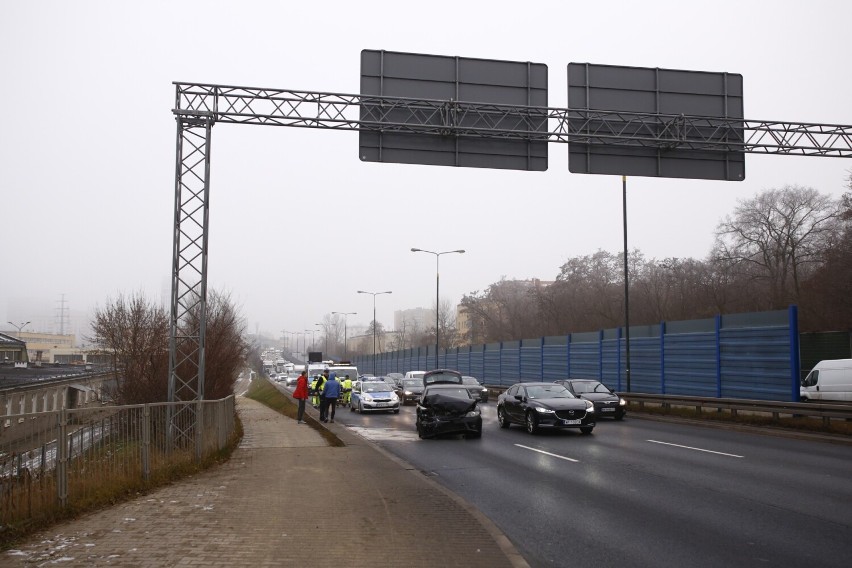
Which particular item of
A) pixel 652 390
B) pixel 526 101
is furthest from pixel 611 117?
pixel 652 390

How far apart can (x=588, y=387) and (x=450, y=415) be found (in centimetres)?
803

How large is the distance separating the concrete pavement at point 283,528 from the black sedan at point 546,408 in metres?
7.88

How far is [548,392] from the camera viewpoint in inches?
819

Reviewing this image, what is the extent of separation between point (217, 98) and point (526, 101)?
801cm

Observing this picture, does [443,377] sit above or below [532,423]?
above

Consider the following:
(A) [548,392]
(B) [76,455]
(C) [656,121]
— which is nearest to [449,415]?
(A) [548,392]

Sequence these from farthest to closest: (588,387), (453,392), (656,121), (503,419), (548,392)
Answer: (588,387)
(503,419)
(548,392)
(453,392)
(656,121)

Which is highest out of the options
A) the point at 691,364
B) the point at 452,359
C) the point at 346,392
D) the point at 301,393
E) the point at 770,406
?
the point at 691,364

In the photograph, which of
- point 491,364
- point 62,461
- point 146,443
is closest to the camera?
point 62,461

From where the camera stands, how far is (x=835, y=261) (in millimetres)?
40875

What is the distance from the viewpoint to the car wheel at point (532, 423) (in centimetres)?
1980

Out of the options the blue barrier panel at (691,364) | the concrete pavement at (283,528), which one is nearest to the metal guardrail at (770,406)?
the blue barrier panel at (691,364)

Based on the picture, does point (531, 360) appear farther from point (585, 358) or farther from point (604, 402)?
point (604, 402)

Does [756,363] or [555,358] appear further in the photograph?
[555,358]
